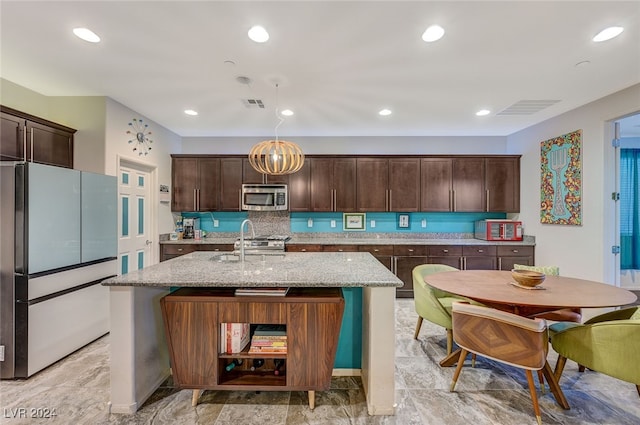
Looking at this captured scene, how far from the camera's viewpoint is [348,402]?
1993 mm

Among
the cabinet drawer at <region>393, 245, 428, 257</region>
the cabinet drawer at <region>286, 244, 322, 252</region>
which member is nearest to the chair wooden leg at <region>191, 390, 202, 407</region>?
the cabinet drawer at <region>286, 244, 322, 252</region>

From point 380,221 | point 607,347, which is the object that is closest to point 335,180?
point 380,221

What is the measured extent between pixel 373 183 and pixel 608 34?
9.98 ft

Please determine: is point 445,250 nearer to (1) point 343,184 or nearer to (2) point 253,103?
(1) point 343,184

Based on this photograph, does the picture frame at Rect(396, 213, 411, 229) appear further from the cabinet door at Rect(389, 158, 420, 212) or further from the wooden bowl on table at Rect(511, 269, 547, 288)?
the wooden bowl on table at Rect(511, 269, 547, 288)

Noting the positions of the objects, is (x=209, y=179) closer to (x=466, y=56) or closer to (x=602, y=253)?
(x=466, y=56)

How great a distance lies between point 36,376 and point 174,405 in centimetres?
132

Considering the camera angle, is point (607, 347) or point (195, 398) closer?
point (607, 347)

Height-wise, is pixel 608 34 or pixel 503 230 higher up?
pixel 608 34

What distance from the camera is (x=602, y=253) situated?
10.6ft

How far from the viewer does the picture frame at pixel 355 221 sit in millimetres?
5012

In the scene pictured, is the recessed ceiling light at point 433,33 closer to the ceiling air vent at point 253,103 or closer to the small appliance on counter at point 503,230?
the ceiling air vent at point 253,103

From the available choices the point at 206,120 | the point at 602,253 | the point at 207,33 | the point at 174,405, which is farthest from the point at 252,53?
the point at 602,253

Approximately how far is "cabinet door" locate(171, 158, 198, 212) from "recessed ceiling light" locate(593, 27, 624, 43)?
497 cm
